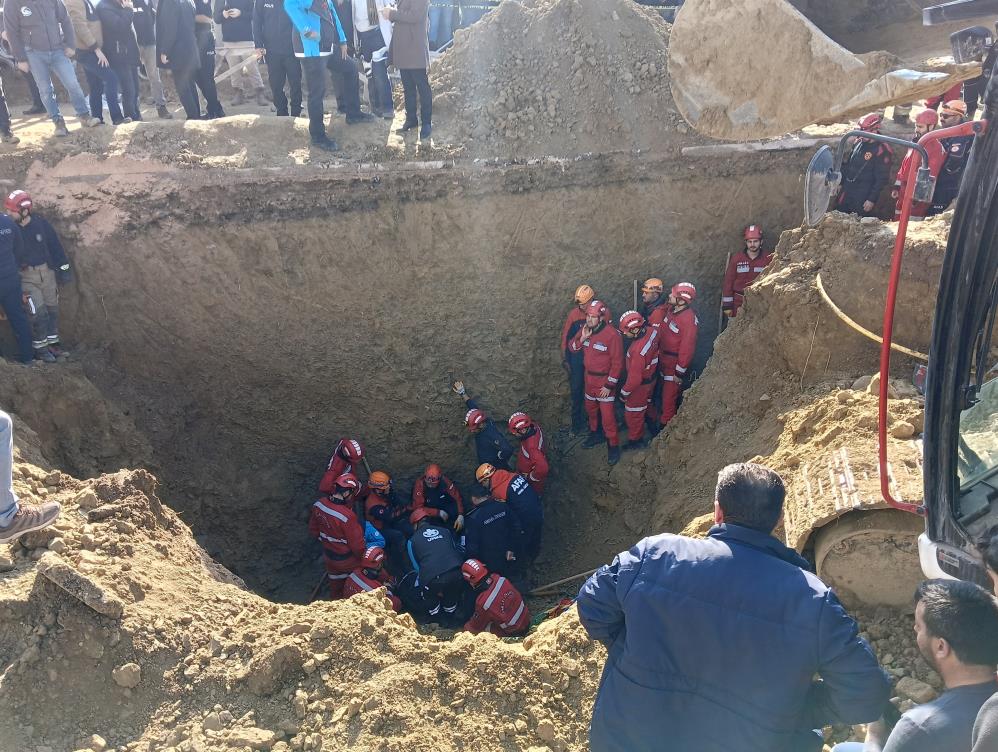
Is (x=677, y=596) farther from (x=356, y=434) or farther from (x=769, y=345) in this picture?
(x=356, y=434)

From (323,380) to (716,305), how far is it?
16.3ft

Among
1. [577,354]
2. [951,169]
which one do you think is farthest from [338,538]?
[951,169]

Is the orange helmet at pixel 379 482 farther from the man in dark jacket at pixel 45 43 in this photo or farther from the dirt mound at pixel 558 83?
the man in dark jacket at pixel 45 43

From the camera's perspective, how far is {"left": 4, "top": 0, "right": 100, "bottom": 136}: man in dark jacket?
819cm

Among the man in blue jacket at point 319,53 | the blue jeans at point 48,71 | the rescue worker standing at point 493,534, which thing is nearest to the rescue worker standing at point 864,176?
the rescue worker standing at point 493,534

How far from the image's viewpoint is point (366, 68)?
36.7 ft

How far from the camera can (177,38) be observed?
9242 millimetres

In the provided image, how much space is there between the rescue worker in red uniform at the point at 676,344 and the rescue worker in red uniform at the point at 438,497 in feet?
8.44

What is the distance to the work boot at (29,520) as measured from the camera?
15.4 ft

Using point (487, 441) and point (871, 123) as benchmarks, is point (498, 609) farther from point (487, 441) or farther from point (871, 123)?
point (871, 123)

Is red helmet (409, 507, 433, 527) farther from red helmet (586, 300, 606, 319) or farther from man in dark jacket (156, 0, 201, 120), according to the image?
man in dark jacket (156, 0, 201, 120)

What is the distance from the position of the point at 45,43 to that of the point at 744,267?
816cm

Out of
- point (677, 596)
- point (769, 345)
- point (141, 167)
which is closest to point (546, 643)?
point (677, 596)

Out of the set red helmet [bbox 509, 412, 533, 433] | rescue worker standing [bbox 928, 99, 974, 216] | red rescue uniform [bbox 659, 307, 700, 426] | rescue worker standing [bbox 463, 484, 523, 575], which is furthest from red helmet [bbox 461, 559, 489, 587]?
rescue worker standing [bbox 928, 99, 974, 216]
